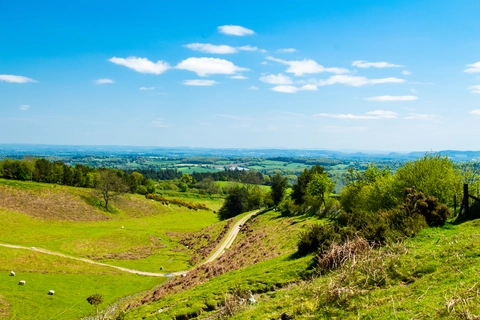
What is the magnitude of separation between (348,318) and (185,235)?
84.5 meters

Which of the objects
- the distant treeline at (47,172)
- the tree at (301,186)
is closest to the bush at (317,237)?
the tree at (301,186)

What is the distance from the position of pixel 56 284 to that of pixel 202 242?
40.9 metres

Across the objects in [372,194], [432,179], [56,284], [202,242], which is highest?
[432,179]

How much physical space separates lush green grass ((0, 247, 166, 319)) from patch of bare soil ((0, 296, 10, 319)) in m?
0.22

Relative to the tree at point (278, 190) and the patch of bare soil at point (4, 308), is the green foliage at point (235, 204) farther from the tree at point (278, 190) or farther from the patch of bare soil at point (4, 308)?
the patch of bare soil at point (4, 308)

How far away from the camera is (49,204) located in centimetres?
10012

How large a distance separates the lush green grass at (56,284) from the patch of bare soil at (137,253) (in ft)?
27.1

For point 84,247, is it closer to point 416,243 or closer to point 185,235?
point 185,235

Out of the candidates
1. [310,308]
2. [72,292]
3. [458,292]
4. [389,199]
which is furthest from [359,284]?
[72,292]

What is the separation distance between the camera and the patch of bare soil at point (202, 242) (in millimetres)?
67562

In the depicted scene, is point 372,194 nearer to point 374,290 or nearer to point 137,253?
point 374,290

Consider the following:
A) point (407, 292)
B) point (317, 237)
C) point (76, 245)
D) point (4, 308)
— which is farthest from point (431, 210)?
point (76, 245)

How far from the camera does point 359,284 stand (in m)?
14.6

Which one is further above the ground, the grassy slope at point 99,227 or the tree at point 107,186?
the tree at point 107,186
